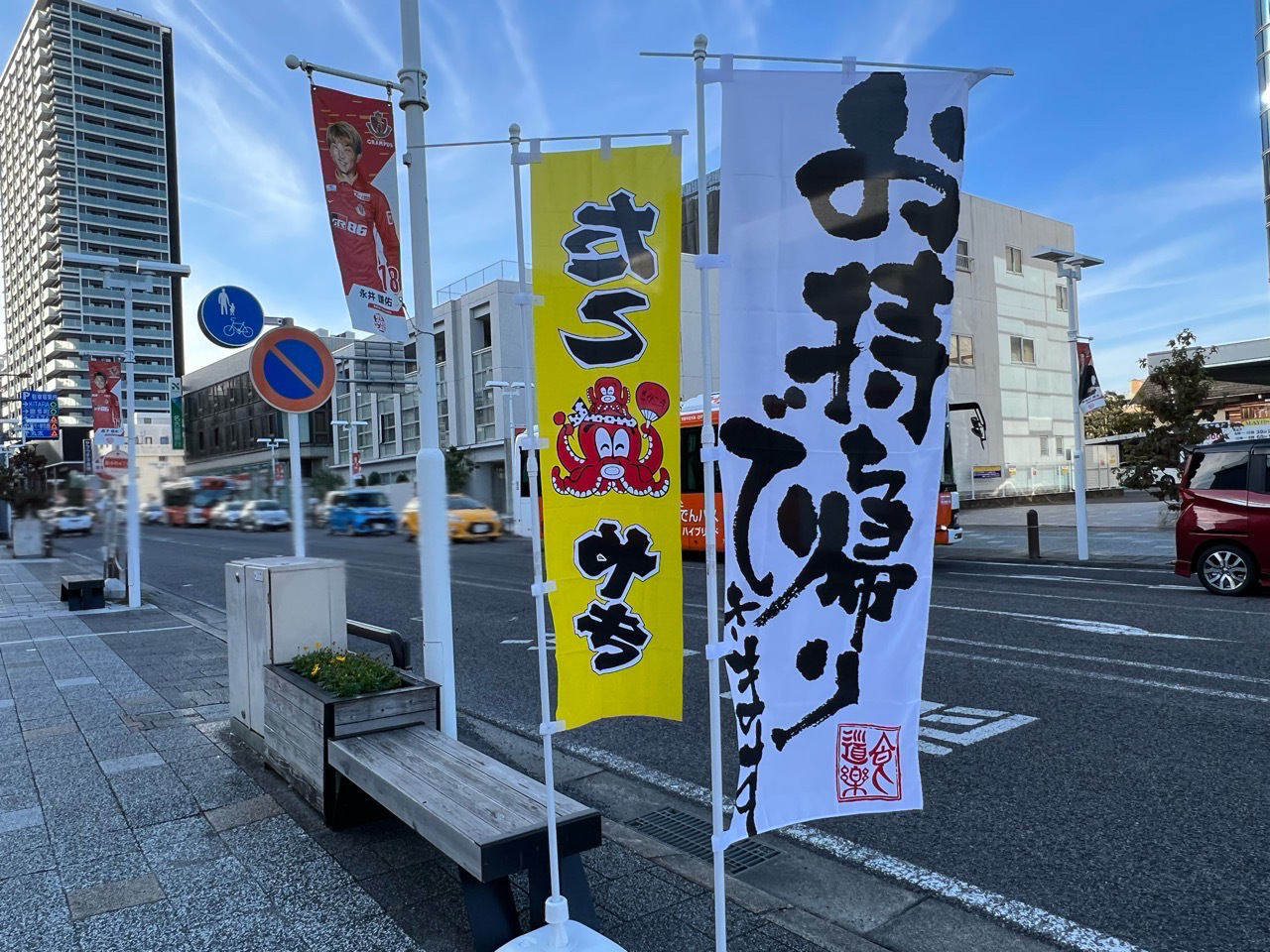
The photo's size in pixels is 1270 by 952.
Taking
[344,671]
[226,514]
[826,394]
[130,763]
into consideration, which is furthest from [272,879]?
[226,514]

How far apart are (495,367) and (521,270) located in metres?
40.3

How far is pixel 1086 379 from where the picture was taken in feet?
51.7

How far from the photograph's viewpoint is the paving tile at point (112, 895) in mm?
3158

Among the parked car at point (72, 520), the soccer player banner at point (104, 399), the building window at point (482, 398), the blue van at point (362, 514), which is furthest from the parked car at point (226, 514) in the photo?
the building window at point (482, 398)

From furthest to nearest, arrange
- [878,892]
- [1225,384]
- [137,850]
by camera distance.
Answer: [1225,384] → [137,850] → [878,892]

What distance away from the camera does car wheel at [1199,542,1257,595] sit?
33.9 feet

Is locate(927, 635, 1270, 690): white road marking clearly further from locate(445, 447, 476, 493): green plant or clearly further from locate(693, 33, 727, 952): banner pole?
locate(445, 447, 476, 493): green plant

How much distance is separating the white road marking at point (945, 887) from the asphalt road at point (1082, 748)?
0.22ft

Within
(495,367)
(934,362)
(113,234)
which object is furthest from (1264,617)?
(113,234)

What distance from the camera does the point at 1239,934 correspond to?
2877mm

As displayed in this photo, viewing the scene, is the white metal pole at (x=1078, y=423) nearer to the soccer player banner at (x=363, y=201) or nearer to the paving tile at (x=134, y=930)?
the soccer player banner at (x=363, y=201)

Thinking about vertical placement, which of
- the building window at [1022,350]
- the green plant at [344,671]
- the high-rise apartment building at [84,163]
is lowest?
the green plant at [344,671]

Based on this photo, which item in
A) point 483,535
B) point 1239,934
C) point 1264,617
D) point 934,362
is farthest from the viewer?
point 483,535

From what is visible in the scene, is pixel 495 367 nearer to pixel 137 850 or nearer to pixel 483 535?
pixel 483 535
